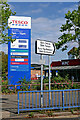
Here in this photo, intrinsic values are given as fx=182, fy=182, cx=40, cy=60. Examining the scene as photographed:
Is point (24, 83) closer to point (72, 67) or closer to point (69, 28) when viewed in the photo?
point (69, 28)

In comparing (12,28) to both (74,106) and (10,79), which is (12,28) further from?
Answer: (74,106)

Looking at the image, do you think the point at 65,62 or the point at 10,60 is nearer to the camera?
the point at 10,60

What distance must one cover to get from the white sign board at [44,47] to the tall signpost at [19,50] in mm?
8842

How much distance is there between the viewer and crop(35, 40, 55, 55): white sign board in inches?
316

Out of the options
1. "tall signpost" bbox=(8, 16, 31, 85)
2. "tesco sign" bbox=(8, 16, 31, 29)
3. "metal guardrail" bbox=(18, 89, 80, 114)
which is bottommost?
"metal guardrail" bbox=(18, 89, 80, 114)

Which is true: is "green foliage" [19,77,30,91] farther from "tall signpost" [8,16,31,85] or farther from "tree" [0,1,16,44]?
"tree" [0,1,16,44]

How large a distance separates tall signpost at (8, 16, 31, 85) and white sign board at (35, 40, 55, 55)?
884 cm

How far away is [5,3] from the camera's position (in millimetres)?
12039

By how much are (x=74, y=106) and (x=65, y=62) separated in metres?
27.1

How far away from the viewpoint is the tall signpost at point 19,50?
1683cm

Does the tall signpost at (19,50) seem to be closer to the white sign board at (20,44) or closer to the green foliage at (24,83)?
the white sign board at (20,44)

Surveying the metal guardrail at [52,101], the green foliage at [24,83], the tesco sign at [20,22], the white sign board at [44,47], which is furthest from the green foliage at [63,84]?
the white sign board at [44,47]

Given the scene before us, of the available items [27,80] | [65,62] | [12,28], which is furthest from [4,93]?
[65,62]

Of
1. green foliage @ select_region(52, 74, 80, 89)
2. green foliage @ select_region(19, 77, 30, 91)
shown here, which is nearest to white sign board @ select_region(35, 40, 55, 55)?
green foliage @ select_region(19, 77, 30, 91)
